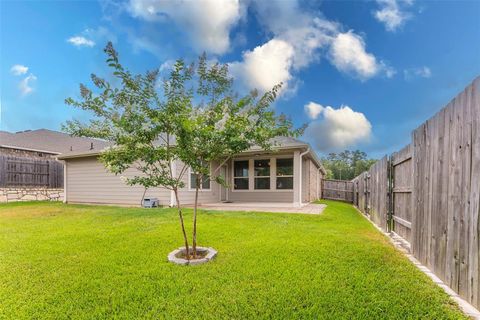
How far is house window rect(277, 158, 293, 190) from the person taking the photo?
39.0 feet

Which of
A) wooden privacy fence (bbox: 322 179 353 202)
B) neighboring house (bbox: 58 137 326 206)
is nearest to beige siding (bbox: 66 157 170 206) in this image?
neighboring house (bbox: 58 137 326 206)

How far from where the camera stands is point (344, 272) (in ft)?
10.8

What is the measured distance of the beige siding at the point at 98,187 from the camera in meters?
11.4

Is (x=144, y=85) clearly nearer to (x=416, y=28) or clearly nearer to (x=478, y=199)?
(x=478, y=199)

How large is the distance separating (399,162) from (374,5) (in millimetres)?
5554

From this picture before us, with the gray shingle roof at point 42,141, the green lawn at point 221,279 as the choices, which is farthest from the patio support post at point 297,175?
the gray shingle roof at point 42,141

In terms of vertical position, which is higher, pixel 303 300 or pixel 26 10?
pixel 26 10

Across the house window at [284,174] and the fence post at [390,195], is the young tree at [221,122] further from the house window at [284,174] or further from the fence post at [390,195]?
the house window at [284,174]

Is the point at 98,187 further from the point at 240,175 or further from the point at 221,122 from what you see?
the point at 221,122

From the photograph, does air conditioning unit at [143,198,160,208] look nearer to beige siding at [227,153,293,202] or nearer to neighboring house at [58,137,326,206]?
neighboring house at [58,137,326,206]

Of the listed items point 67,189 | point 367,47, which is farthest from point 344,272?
point 67,189

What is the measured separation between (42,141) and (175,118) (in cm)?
2103

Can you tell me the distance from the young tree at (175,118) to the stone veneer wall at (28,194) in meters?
15.2

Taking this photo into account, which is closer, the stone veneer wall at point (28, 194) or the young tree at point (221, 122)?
the young tree at point (221, 122)
